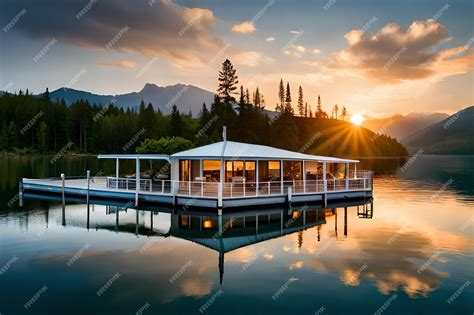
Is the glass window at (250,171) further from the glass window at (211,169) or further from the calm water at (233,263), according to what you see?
the calm water at (233,263)

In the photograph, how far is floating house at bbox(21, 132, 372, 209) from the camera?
2414 centimetres

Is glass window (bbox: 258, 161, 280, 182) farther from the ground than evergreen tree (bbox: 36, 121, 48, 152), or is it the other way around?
evergreen tree (bbox: 36, 121, 48, 152)

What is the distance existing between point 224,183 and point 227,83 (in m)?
56.2

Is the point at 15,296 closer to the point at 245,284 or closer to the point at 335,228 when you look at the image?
the point at 245,284

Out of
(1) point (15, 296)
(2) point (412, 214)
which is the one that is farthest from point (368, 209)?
(1) point (15, 296)

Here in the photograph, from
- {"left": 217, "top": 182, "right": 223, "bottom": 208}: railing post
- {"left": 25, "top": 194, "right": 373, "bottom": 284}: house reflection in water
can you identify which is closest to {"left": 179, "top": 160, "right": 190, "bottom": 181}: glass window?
{"left": 25, "top": 194, "right": 373, "bottom": 284}: house reflection in water

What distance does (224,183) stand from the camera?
23.7m

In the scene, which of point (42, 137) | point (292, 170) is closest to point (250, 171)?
point (292, 170)

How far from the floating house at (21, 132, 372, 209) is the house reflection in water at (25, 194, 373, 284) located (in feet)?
2.55

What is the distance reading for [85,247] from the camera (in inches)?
644

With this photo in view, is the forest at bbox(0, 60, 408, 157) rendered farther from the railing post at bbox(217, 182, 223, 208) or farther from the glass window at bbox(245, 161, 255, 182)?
the railing post at bbox(217, 182, 223, 208)

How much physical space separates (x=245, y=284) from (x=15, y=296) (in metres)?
6.87

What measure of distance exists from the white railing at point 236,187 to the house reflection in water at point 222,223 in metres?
1.16

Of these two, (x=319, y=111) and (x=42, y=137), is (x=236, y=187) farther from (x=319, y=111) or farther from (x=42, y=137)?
(x=319, y=111)
